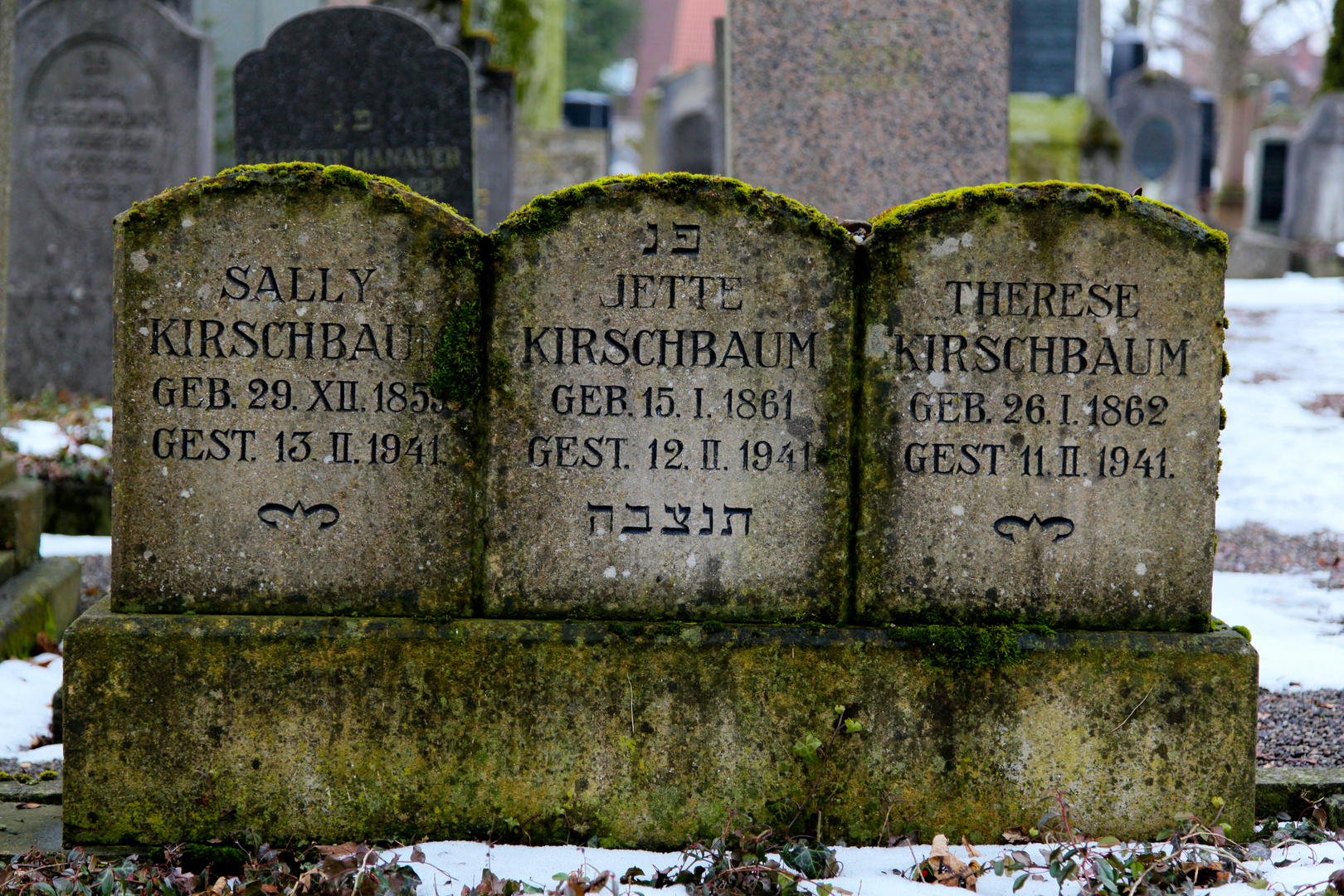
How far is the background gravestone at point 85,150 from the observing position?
26.6 ft

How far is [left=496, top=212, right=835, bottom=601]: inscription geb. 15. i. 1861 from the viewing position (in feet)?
8.87

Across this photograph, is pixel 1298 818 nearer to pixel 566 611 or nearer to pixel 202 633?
pixel 566 611

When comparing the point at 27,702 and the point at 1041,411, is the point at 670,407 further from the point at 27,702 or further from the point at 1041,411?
the point at 27,702

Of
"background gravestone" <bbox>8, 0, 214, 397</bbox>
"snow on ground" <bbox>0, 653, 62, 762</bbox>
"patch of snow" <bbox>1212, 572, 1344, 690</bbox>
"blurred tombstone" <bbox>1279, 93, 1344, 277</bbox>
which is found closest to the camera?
"snow on ground" <bbox>0, 653, 62, 762</bbox>

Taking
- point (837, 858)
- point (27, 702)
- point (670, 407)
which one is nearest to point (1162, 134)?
point (670, 407)

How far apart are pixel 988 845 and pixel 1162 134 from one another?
21828 mm

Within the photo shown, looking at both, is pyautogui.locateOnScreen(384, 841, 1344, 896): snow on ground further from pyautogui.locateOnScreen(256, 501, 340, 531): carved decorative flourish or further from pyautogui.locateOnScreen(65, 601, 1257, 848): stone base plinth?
pyautogui.locateOnScreen(256, 501, 340, 531): carved decorative flourish

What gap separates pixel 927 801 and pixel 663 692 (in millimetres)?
686

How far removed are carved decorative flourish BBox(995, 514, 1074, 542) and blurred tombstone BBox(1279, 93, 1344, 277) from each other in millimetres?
16856

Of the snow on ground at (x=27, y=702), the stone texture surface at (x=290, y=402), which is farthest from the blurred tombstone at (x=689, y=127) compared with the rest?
the stone texture surface at (x=290, y=402)

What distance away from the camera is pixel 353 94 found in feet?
21.6

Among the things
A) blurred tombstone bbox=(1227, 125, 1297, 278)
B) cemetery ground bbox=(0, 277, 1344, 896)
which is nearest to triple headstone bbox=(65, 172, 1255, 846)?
cemetery ground bbox=(0, 277, 1344, 896)

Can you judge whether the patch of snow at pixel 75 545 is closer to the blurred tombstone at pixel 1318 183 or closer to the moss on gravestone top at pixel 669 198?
the moss on gravestone top at pixel 669 198

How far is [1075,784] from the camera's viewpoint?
2.69 metres
